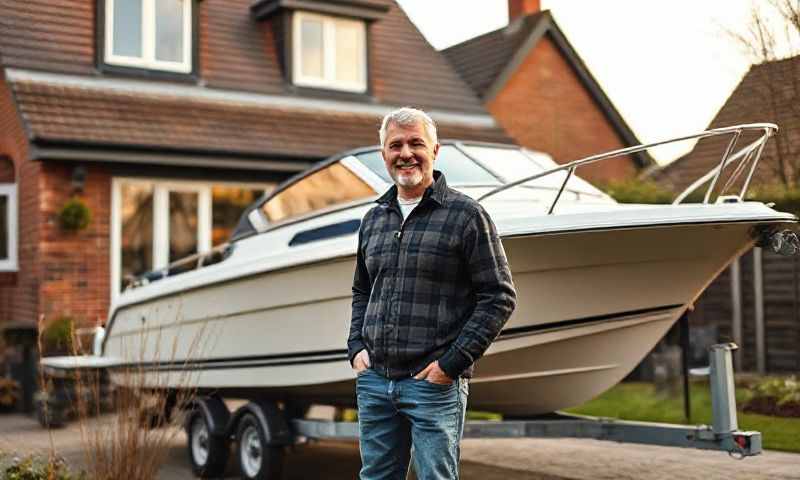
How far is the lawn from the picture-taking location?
24.1 ft

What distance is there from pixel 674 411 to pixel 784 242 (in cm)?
447

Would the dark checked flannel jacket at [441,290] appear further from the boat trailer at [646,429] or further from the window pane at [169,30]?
the window pane at [169,30]

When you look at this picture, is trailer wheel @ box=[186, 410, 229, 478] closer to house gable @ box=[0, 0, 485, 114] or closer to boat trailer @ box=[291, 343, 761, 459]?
boat trailer @ box=[291, 343, 761, 459]

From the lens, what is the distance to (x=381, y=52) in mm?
15445

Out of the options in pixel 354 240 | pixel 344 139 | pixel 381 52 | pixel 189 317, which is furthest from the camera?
pixel 381 52

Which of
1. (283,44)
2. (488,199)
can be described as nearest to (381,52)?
(283,44)

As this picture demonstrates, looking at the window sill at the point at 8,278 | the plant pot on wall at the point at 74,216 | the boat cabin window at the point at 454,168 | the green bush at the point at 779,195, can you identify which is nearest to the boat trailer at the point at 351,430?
the boat cabin window at the point at 454,168

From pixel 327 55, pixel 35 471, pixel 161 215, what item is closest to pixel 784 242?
pixel 35 471

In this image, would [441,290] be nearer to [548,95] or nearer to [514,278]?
[514,278]

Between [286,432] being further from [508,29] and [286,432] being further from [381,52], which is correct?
[508,29]

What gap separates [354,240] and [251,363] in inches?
63.4

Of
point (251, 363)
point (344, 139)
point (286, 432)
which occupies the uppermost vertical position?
point (344, 139)

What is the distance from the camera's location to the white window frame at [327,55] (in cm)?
1423

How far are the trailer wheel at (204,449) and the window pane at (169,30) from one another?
22.5ft
